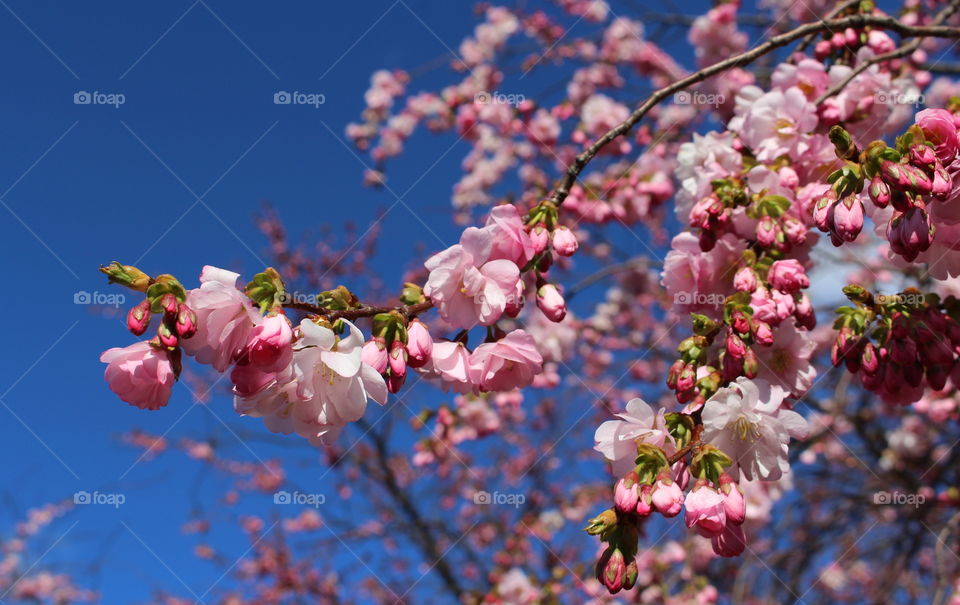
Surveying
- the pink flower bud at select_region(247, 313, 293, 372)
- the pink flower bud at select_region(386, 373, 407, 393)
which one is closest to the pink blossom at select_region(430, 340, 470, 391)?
the pink flower bud at select_region(386, 373, 407, 393)

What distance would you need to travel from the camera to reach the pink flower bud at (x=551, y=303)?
5.49ft

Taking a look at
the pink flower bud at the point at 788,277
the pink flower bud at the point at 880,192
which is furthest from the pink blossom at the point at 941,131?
the pink flower bud at the point at 788,277

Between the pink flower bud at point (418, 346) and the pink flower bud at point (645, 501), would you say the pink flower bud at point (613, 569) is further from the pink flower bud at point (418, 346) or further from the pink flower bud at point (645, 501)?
the pink flower bud at point (418, 346)

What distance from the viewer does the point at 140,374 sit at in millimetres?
1279

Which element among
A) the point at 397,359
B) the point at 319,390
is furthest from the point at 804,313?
the point at 319,390

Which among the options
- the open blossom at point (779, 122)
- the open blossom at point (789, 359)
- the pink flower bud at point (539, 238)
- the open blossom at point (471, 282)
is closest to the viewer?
the open blossom at point (471, 282)

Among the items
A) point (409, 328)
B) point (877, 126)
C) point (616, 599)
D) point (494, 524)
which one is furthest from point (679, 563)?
point (409, 328)

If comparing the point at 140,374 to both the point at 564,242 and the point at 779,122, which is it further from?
the point at 779,122

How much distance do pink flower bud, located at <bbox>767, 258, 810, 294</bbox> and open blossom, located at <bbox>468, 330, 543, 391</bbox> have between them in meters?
0.61

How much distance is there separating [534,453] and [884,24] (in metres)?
7.04

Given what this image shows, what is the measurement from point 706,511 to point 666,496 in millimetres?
79

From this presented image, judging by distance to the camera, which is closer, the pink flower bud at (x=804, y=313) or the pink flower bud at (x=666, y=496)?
the pink flower bud at (x=666, y=496)

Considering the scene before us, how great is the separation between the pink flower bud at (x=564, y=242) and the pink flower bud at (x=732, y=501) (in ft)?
1.95

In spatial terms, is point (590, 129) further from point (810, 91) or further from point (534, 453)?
point (534, 453)
